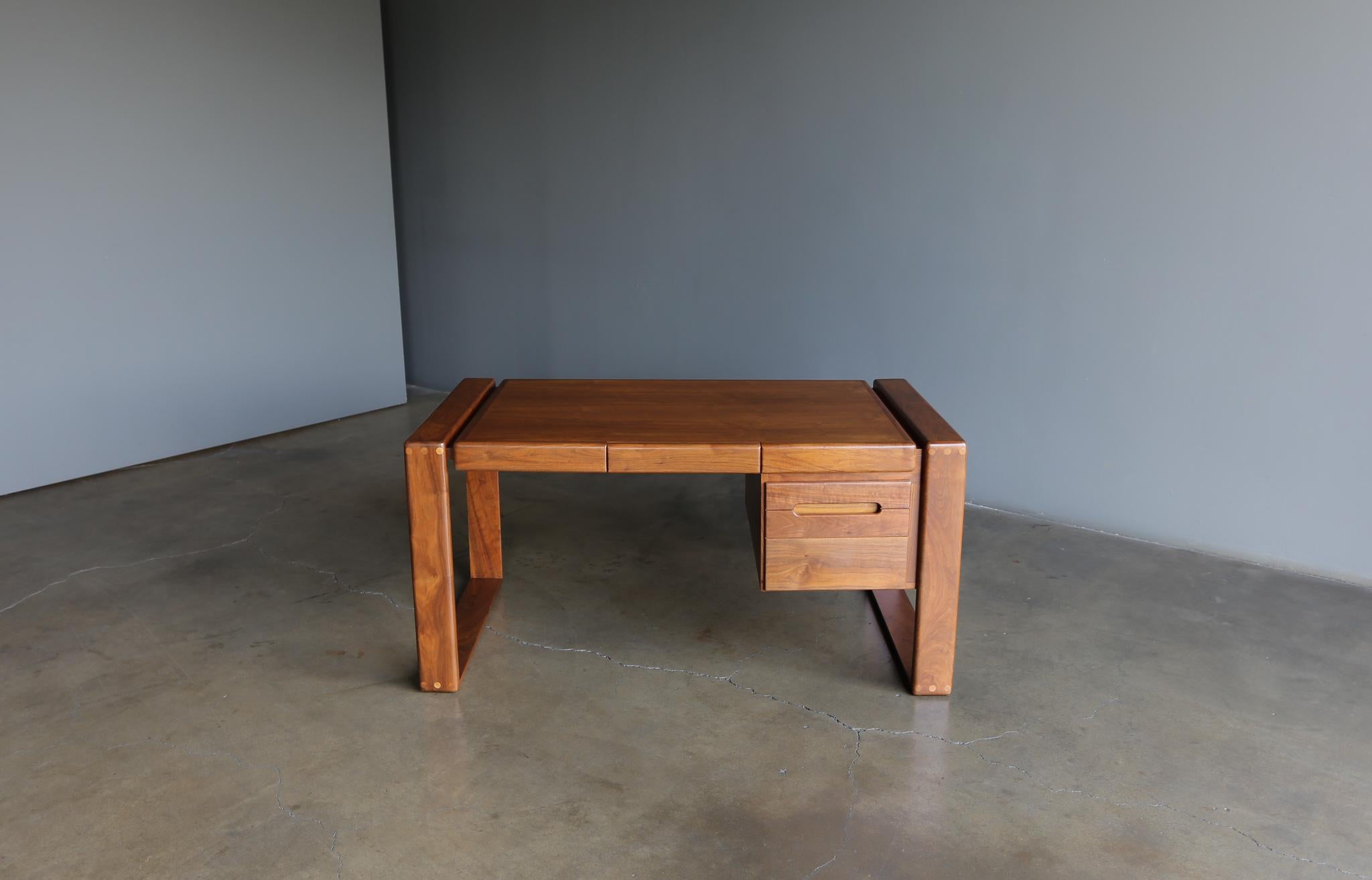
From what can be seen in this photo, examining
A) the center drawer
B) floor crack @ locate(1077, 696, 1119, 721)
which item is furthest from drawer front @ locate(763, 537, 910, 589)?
floor crack @ locate(1077, 696, 1119, 721)

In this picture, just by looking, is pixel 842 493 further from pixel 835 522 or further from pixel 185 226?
pixel 185 226

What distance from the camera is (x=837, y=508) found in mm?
2018

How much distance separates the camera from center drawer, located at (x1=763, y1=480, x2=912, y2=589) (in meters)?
2.00

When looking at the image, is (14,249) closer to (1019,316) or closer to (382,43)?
(382,43)

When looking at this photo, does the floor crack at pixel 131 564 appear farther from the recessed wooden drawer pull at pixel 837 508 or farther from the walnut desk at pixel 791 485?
the recessed wooden drawer pull at pixel 837 508

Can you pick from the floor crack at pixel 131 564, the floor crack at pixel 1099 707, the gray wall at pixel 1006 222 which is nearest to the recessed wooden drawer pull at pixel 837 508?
the floor crack at pixel 1099 707

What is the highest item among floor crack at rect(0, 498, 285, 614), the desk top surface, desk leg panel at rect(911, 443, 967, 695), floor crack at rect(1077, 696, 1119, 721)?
the desk top surface

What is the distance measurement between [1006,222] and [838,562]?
1.58m

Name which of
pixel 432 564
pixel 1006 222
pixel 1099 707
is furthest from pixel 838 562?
pixel 1006 222

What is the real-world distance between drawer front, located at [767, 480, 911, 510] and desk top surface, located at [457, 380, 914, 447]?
0.09m

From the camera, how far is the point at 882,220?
10.9 feet

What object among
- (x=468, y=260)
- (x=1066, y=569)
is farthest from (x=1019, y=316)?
(x=468, y=260)

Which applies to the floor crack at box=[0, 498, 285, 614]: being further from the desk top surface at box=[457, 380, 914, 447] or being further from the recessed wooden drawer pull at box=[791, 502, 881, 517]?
the recessed wooden drawer pull at box=[791, 502, 881, 517]

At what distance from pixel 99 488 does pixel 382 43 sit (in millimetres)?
2378
